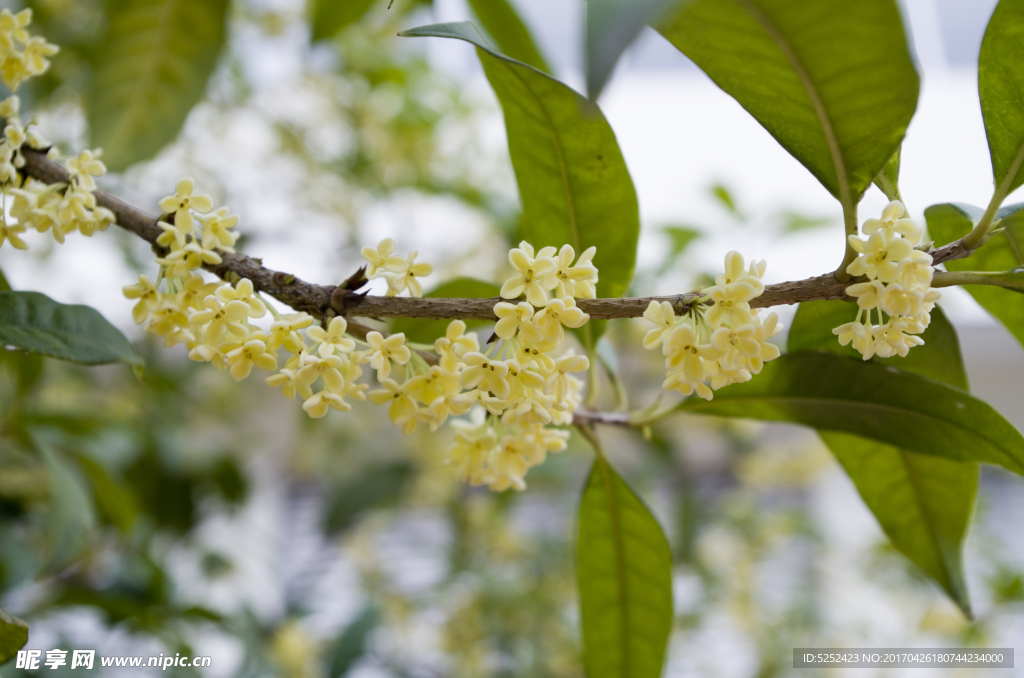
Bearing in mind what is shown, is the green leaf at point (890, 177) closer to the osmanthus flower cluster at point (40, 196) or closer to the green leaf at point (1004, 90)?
the green leaf at point (1004, 90)

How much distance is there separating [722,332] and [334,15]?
813 millimetres

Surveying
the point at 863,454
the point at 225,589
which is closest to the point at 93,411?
the point at 225,589

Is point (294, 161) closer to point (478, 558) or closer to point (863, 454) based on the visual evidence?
point (478, 558)

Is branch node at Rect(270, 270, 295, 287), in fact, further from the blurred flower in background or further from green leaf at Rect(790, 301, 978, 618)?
the blurred flower in background

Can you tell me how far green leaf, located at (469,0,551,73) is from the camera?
0.79 metres

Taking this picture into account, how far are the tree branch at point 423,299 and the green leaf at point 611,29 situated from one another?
16 centimetres

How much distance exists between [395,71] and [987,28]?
127cm

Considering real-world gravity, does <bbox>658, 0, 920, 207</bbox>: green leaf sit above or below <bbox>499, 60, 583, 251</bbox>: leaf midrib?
below

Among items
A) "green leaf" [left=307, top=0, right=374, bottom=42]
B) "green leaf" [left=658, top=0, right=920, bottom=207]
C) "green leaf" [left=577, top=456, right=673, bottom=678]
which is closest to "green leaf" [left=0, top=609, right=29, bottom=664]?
"green leaf" [left=577, top=456, right=673, bottom=678]

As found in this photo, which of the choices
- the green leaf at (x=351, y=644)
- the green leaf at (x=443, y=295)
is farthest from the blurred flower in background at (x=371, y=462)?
the green leaf at (x=443, y=295)

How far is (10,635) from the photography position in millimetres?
432

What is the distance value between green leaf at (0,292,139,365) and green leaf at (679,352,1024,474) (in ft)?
1.58

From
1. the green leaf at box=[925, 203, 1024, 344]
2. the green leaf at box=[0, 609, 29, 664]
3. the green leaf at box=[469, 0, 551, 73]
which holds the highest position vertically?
the green leaf at box=[469, 0, 551, 73]

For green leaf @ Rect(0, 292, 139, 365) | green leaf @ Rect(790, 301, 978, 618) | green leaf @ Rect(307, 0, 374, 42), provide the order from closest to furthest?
green leaf @ Rect(0, 292, 139, 365), green leaf @ Rect(790, 301, 978, 618), green leaf @ Rect(307, 0, 374, 42)
